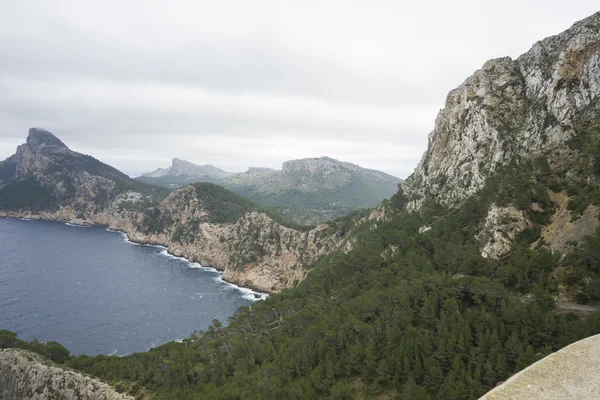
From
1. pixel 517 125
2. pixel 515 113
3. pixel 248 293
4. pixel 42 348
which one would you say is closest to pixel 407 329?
pixel 517 125

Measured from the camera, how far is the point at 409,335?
39500 millimetres

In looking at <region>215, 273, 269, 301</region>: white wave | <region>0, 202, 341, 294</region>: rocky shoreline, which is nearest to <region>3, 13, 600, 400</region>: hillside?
<region>215, 273, 269, 301</region>: white wave

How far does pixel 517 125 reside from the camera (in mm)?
68125

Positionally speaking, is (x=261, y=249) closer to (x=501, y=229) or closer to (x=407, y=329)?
(x=501, y=229)

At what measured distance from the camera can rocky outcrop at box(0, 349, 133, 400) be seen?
57.1 metres

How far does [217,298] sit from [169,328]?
2763 centimetres

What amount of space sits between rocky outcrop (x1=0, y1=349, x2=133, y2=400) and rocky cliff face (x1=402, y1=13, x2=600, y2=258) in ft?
228

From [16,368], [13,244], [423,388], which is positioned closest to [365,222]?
[423,388]

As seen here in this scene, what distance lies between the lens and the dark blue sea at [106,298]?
313ft

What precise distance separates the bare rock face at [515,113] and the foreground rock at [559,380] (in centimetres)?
5215

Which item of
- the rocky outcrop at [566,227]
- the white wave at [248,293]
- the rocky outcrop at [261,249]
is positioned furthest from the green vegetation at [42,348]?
the rocky outcrop at [566,227]

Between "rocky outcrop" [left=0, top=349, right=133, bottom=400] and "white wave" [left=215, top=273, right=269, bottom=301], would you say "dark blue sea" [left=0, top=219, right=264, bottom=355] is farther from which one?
"rocky outcrop" [left=0, top=349, right=133, bottom=400]

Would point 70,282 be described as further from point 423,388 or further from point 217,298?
point 423,388

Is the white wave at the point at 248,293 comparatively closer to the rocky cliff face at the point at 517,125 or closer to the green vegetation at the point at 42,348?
the green vegetation at the point at 42,348
